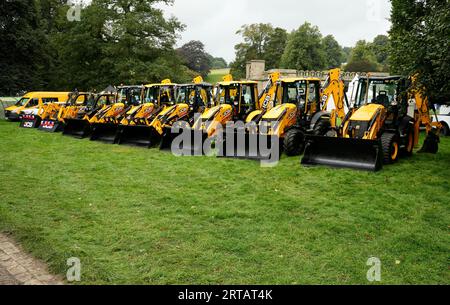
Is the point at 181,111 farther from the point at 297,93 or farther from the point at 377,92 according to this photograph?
the point at 377,92

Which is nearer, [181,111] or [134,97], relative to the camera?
[181,111]

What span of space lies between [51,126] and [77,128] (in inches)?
98.6

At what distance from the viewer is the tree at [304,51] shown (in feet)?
169

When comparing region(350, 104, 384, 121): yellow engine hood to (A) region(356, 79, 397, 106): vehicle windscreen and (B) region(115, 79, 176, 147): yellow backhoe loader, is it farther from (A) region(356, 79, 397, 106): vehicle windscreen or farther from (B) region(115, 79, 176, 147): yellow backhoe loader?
(B) region(115, 79, 176, 147): yellow backhoe loader

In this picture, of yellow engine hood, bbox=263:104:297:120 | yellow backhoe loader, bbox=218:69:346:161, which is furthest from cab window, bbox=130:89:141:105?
yellow engine hood, bbox=263:104:297:120

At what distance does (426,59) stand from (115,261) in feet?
27.0

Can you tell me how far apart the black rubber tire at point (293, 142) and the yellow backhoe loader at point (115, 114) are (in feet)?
24.1

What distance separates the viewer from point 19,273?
15.9 feet

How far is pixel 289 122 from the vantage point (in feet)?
40.4

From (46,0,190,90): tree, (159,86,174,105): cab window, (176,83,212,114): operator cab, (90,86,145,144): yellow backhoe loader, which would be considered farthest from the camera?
(46,0,190,90): tree

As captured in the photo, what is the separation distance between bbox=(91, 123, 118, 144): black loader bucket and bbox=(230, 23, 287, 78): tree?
146 feet

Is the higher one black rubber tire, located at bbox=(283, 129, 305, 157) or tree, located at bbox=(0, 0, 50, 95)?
tree, located at bbox=(0, 0, 50, 95)

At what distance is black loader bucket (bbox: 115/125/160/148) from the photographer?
1484cm

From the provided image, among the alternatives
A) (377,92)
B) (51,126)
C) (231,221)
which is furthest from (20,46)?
(231,221)
